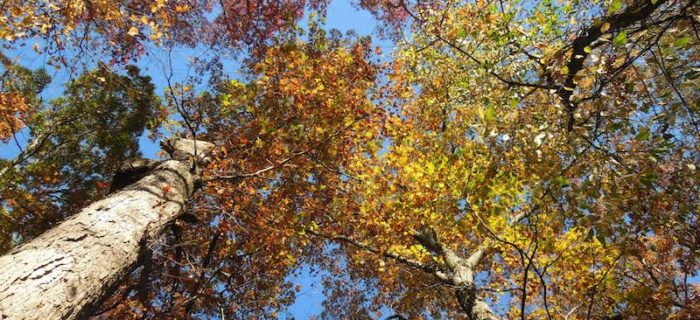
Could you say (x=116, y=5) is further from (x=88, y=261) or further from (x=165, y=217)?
(x=88, y=261)

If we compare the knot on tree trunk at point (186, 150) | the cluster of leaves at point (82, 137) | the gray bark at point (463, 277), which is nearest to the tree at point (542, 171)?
the gray bark at point (463, 277)

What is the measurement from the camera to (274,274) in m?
10.2

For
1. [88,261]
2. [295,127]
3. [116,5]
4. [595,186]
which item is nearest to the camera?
[88,261]

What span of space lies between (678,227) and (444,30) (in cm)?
774

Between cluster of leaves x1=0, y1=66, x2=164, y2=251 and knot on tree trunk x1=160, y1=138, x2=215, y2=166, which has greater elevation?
cluster of leaves x1=0, y1=66, x2=164, y2=251

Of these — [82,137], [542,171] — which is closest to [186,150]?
[542,171]

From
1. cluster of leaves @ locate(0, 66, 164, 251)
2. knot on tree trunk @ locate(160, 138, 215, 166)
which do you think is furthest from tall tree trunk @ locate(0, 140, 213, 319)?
cluster of leaves @ locate(0, 66, 164, 251)

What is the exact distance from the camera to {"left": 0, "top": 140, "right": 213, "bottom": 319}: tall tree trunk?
9.24 ft

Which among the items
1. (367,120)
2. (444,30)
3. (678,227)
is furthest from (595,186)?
(444,30)

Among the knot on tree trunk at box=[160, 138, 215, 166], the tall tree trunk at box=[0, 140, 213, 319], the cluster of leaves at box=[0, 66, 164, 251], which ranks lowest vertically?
the tall tree trunk at box=[0, 140, 213, 319]

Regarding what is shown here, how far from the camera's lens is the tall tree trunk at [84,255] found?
2816 millimetres

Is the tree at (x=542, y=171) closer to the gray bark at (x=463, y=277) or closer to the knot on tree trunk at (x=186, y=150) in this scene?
the gray bark at (x=463, y=277)

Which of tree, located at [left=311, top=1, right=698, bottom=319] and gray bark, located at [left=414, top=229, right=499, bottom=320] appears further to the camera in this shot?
gray bark, located at [left=414, top=229, right=499, bottom=320]

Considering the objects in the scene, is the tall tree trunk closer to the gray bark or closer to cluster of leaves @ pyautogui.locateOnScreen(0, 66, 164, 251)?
the gray bark
